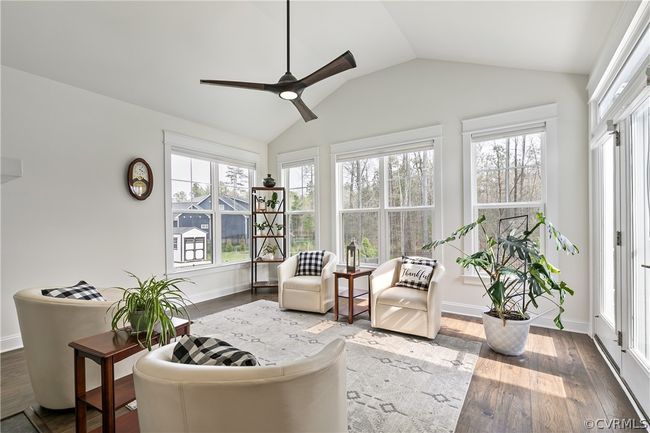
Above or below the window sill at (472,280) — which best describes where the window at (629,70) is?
above

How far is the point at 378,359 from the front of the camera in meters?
2.72

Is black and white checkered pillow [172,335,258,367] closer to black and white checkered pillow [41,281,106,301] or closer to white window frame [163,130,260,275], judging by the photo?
black and white checkered pillow [41,281,106,301]

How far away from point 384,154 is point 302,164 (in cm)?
161

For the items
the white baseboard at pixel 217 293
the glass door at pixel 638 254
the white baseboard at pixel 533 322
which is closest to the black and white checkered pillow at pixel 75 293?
the white baseboard at pixel 217 293

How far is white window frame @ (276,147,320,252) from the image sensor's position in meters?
5.40

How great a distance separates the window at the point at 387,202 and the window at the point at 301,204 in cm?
58

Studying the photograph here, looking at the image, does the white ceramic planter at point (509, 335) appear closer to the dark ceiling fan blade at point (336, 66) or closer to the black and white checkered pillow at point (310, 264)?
the black and white checkered pillow at point (310, 264)

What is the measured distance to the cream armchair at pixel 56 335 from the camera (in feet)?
6.28

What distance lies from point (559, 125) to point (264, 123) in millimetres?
4242

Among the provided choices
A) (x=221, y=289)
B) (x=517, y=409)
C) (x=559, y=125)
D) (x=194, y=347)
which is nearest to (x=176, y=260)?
(x=221, y=289)

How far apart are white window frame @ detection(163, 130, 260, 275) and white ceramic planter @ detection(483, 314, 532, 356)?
4.04 meters

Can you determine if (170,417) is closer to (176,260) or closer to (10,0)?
(10,0)

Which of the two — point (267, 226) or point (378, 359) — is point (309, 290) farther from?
point (267, 226)

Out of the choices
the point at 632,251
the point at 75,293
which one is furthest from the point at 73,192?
the point at 632,251
